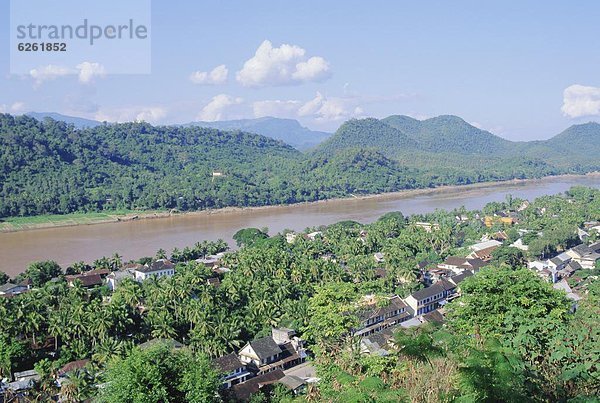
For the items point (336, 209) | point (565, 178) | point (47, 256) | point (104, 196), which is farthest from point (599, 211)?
point (565, 178)

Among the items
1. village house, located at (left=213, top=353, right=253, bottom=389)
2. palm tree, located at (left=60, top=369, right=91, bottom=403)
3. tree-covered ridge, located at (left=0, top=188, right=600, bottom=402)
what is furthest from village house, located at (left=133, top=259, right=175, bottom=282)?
palm tree, located at (left=60, top=369, right=91, bottom=403)

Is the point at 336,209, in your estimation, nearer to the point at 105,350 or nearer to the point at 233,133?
the point at 105,350

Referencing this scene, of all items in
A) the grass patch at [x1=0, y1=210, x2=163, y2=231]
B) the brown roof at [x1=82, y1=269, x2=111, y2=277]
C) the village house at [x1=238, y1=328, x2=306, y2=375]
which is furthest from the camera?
the grass patch at [x1=0, y1=210, x2=163, y2=231]

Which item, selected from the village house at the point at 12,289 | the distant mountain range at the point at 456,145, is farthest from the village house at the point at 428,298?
the distant mountain range at the point at 456,145

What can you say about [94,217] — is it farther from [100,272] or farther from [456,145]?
[456,145]

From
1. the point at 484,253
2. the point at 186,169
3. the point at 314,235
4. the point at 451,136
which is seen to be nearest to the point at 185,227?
the point at 314,235

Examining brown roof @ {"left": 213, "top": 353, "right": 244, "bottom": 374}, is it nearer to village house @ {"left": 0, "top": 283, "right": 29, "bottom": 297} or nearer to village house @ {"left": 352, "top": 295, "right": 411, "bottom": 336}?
village house @ {"left": 352, "top": 295, "right": 411, "bottom": 336}

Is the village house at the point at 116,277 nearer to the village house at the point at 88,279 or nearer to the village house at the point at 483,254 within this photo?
the village house at the point at 88,279
